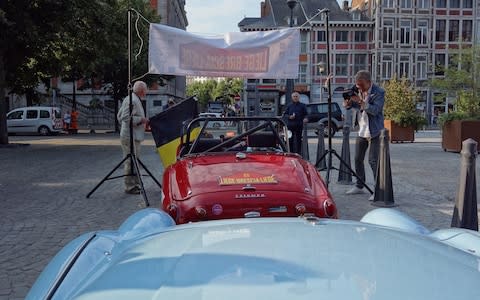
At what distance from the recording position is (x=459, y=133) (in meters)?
16.7

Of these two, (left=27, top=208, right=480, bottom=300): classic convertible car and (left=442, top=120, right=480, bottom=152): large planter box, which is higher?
(left=27, top=208, right=480, bottom=300): classic convertible car

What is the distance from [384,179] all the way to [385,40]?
5535 cm

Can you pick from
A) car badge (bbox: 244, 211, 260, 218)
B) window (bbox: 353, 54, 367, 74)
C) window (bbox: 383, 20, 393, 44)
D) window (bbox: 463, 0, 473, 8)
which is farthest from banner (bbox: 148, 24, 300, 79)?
window (bbox: 463, 0, 473, 8)

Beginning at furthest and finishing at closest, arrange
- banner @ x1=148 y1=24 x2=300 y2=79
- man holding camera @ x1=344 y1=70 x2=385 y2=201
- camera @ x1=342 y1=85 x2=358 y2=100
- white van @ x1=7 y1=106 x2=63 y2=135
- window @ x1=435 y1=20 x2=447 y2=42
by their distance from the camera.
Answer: window @ x1=435 y1=20 x2=447 y2=42
white van @ x1=7 y1=106 x2=63 y2=135
camera @ x1=342 y1=85 x2=358 y2=100
man holding camera @ x1=344 y1=70 x2=385 y2=201
banner @ x1=148 y1=24 x2=300 y2=79

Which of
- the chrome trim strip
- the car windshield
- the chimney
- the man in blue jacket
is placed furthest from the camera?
the chimney

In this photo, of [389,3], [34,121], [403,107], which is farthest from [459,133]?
[389,3]

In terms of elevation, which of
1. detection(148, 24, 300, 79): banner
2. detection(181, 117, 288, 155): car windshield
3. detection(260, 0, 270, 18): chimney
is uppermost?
detection(260, 0, 270, 18): chimney

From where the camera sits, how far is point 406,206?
7.64 metres

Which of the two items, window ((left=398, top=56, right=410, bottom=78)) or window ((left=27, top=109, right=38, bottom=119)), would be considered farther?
window ((left=398, top=56, right=410, bottom=78))

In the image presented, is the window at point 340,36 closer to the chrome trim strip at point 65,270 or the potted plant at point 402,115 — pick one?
the potted plant at point 402,115

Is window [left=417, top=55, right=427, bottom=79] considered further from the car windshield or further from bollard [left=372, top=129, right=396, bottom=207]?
the car windshield

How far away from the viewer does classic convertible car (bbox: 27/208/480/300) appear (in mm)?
1500

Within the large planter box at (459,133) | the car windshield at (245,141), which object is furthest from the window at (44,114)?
the car windshield at (245,141)

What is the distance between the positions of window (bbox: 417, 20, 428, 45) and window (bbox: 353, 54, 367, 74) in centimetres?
644
